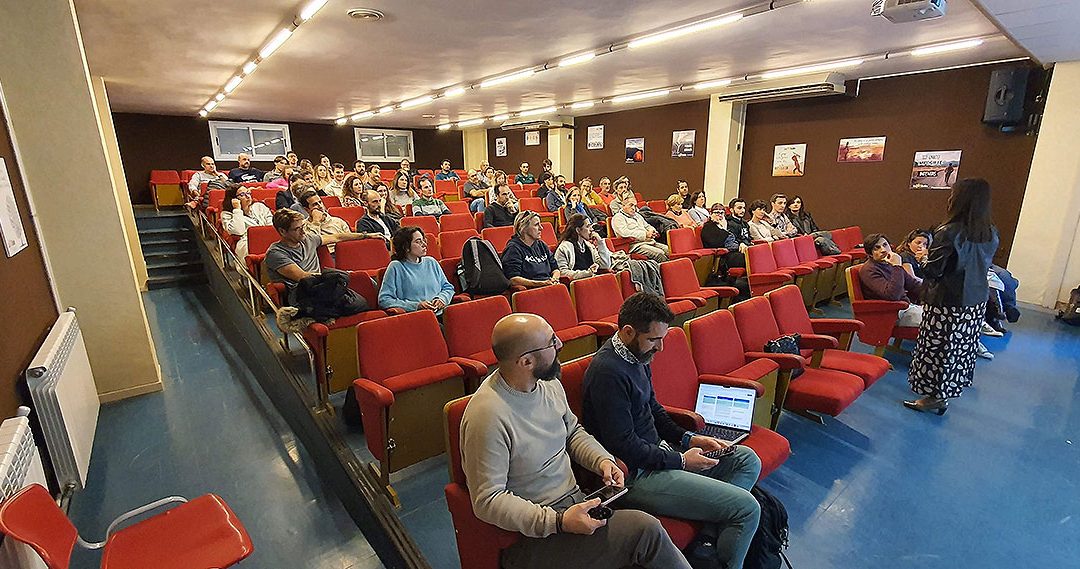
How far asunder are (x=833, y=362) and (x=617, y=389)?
1983 millimetres

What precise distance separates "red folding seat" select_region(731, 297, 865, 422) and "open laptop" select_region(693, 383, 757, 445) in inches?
20.7

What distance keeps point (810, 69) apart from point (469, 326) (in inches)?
265

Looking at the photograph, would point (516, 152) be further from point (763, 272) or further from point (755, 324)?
point (755, 324)

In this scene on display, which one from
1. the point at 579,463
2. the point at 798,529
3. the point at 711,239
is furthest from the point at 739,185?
the point at 579,463

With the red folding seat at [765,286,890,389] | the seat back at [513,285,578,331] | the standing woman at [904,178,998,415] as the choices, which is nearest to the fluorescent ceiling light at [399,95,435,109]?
the seat back at [513,285,578,331]

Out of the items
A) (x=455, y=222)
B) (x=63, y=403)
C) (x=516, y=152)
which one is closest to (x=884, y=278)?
(x=455, y=222)

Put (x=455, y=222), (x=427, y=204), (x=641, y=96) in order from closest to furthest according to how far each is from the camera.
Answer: (x=455, y=222)
(x=427, y=204)
(x=641, y=96)

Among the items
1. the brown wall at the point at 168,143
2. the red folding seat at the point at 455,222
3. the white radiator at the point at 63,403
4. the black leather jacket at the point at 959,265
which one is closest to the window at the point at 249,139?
the brown wall at the point at 168,143

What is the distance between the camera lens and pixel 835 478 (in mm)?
2545

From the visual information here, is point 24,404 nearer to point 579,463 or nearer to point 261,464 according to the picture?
point 261,464

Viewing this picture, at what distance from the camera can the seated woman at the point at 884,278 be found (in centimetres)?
387

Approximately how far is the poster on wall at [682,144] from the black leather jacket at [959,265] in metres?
8.25

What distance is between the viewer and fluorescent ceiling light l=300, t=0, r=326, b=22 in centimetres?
402

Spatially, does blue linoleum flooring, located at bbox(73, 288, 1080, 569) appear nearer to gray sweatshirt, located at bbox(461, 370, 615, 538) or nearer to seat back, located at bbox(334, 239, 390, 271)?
gray sweatshirt, located at bbox(461, 370, 615, 538)
